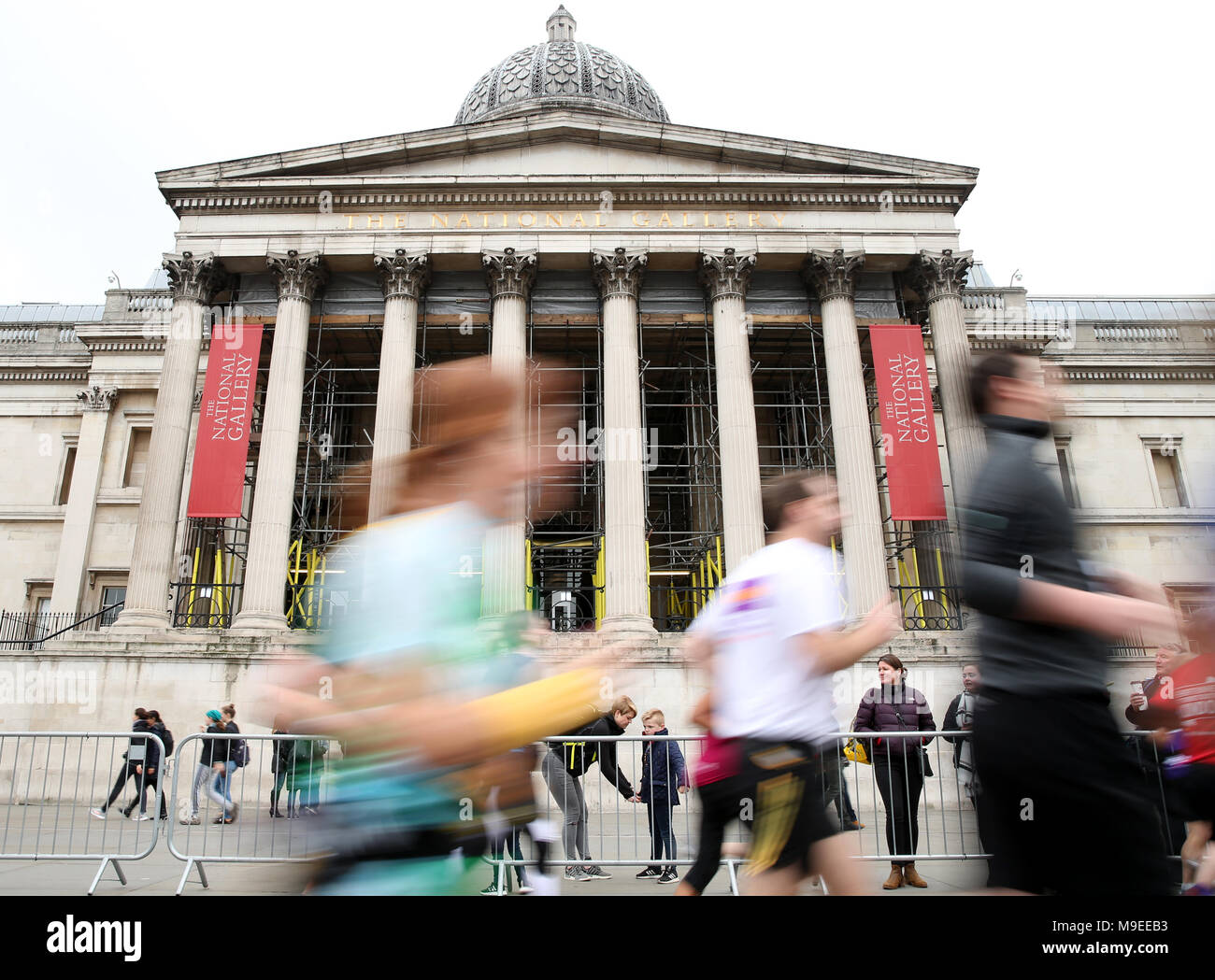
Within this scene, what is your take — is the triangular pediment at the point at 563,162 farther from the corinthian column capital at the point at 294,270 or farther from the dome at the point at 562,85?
the dome at the point at 562,85

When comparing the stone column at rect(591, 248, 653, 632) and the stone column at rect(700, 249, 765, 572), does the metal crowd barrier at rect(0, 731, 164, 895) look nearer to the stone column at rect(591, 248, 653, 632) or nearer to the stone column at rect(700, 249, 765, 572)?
the stone column at rect(591, 248, 653, 632)

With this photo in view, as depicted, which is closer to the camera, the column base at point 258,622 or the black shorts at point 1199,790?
the black shorts at point 1199,790

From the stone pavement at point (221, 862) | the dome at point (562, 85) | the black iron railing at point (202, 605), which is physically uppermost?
the dome at point (562, 85)

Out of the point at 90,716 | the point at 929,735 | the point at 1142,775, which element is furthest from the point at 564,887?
the point at 90,716

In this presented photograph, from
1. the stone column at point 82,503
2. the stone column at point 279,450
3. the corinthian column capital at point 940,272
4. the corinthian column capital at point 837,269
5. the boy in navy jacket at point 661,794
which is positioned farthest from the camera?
the stone column at point 82,503

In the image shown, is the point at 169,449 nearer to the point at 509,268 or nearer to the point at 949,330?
the point at 509,268

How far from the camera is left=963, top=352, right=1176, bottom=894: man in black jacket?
7.87 ft

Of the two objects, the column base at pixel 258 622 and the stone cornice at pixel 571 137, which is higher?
the stone cornice at pixel 571 137

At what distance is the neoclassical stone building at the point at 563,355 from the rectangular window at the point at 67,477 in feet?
7.88

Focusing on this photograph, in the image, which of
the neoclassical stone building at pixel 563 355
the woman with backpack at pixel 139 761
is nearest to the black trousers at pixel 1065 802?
the woman with backpack at pixel 139 761

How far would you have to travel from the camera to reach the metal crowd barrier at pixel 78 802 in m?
7.56

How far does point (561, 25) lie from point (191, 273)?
75.9ft

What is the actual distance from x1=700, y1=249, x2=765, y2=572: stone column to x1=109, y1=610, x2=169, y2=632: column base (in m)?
12.8

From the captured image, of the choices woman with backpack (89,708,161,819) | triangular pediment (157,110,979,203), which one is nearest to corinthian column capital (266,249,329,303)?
triangular pediment (157,110,979,203)
